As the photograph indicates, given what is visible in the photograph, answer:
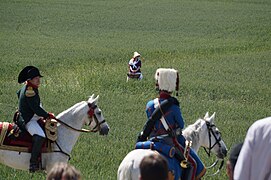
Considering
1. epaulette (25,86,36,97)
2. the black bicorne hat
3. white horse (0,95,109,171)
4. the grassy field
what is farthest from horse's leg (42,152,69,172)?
the black bicorne hat

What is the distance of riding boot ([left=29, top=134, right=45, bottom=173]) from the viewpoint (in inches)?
486

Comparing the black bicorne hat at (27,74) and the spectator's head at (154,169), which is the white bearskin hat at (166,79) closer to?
the black bicorne hat at (27,74)

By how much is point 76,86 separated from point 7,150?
15.4m

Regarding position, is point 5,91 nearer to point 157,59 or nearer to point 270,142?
point 157,59

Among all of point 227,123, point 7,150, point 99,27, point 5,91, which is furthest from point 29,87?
point 99,27

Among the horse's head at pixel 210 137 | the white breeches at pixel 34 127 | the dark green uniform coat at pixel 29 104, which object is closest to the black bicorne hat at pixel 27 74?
the dark green uniform coat at pixel 29 104

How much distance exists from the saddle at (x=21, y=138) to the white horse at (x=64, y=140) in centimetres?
10

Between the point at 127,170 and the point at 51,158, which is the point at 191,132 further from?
the point at 51,158

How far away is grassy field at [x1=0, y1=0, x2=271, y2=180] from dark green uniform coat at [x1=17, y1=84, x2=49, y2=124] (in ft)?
5.33

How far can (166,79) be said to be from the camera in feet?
34.0

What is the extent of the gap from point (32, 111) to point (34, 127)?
293 millimetres

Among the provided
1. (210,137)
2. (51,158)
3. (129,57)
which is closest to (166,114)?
(210,137)

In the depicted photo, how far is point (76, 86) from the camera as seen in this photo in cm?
2798

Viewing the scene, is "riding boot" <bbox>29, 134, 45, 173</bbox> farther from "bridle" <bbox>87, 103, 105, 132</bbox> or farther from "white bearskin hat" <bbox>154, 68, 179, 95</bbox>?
"white bearskin hat" <bbox>154, 68, 179, 95</bbox>
